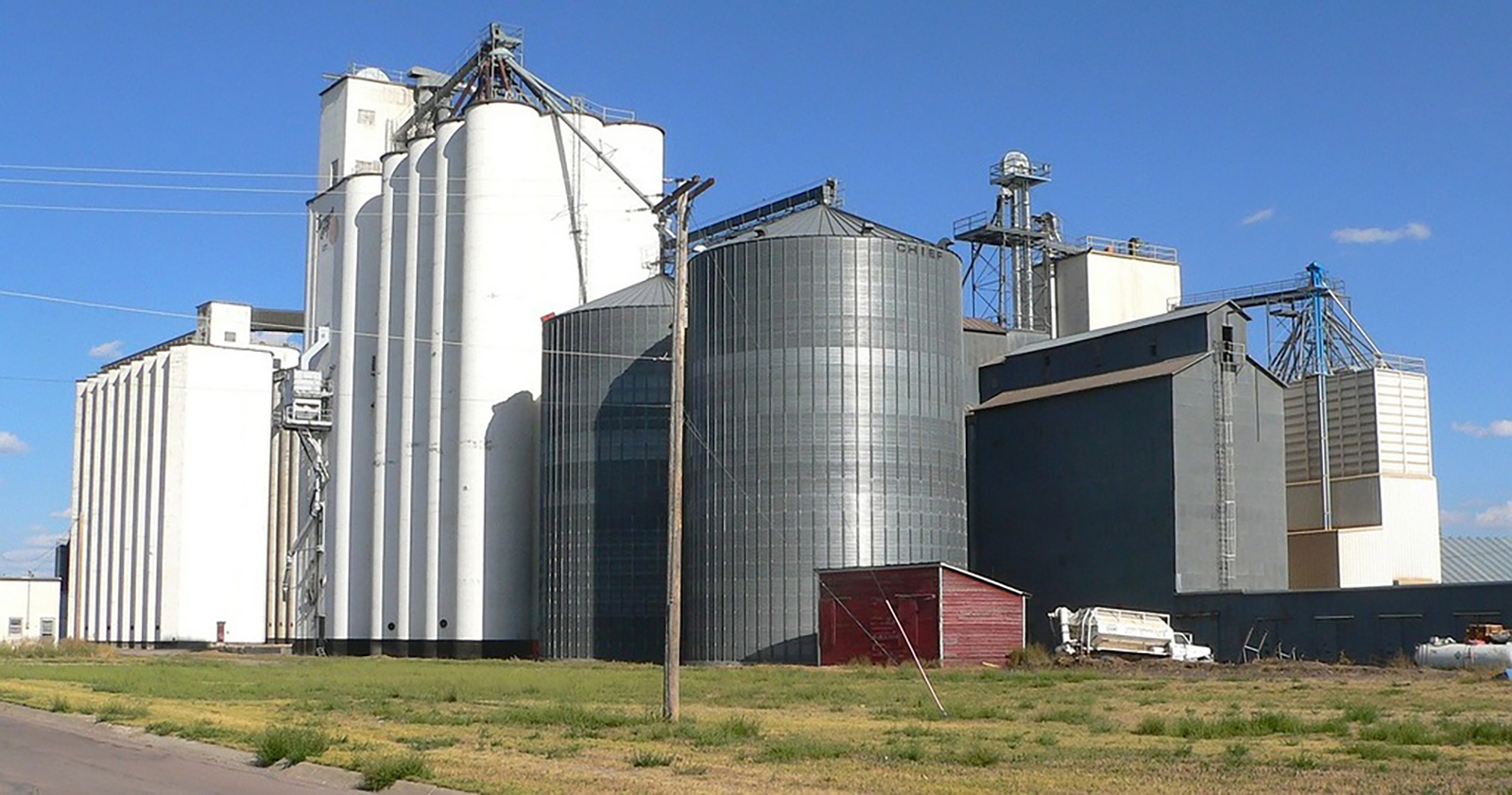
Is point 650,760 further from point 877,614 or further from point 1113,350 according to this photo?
point 1113,350

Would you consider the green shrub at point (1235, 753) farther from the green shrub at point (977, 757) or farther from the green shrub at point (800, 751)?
the green shrub at point (800, 751)

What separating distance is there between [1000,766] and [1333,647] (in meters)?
37.8

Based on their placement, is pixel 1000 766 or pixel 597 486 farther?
pixel 597 486

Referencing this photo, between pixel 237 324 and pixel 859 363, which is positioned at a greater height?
pixel 237 324

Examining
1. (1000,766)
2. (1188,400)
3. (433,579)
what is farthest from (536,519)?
(1000,766)

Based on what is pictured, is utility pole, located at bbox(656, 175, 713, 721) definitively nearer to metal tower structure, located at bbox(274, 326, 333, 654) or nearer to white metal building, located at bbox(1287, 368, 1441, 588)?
white metal building, located at bbox(1287, 368, 1441, 588)

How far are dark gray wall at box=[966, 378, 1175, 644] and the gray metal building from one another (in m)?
0.07

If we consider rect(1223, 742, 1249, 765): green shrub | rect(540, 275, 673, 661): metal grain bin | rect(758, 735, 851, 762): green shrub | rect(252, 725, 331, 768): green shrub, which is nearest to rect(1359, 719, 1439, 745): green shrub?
rect(1223, 742, 1249, 765): green shrub

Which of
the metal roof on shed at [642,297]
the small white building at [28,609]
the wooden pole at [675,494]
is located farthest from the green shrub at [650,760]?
the small white building at [28,609]

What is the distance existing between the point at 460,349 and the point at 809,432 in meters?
23.1

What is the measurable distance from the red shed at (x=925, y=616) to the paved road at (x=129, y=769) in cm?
3574

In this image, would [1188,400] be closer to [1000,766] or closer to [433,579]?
[433,579]

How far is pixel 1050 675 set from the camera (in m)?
49.1

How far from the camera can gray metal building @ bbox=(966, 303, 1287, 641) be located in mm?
62812
